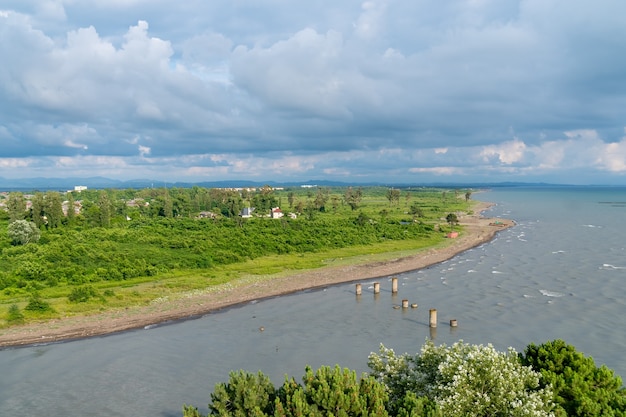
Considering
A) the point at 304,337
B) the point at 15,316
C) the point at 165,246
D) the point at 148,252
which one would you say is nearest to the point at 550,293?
the point at 304,337

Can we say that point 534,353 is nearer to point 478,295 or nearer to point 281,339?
point 281,339

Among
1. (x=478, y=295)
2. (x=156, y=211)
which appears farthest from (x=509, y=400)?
(x=156, y=211)

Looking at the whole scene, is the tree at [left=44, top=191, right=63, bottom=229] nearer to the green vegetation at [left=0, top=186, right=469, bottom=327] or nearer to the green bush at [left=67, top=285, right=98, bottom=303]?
the green vegetation at [left=0, top=186, right=469, bottom=327]

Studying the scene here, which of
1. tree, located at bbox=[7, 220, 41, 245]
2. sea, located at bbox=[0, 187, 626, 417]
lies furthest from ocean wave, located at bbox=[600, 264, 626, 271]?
tree, located at bbox=[7, 220, 41, 245]

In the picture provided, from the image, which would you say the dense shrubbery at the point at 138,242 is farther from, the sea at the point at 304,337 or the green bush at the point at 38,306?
the sea at the point at 304,337

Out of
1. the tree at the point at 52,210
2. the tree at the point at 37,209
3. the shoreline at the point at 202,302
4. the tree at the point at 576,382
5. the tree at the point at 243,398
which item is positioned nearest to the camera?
the tree at the point at 576,382

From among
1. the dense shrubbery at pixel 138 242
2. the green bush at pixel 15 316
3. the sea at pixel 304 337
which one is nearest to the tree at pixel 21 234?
the dense shrubbery at pixel 138 242
